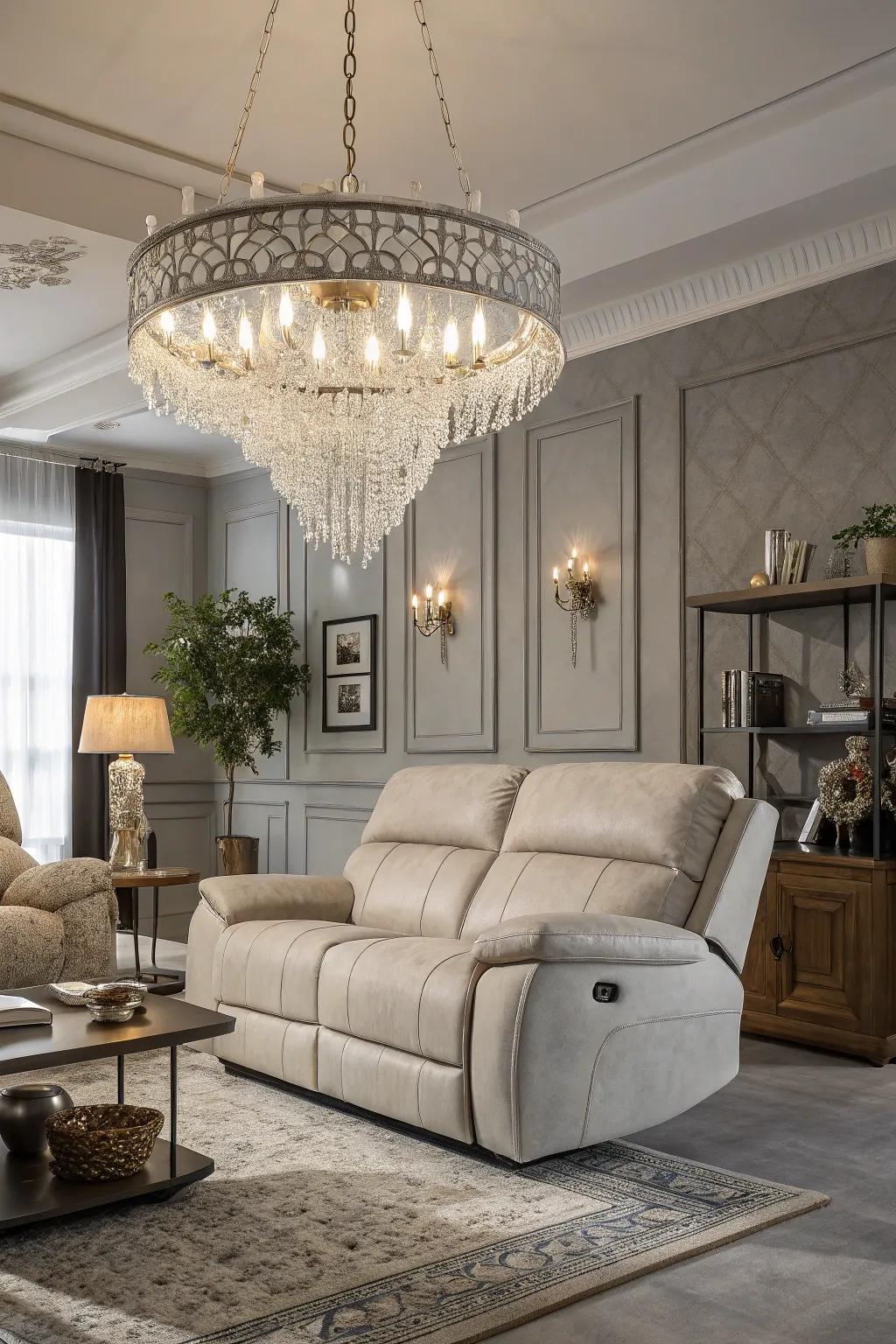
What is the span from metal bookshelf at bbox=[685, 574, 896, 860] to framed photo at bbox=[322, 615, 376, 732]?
223 centimetres

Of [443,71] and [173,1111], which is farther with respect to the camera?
[443,71]

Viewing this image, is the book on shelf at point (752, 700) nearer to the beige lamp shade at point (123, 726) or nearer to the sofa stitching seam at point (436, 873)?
the sofa stitching seam at point (436, 873)

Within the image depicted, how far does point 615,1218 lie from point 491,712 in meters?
3.44

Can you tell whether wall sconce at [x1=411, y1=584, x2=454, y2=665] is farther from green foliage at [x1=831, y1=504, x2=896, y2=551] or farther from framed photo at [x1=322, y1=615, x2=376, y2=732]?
green foliage at [x1=831, y1=504, x2=896, y2=551]

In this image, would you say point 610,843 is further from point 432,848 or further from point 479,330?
point 479,330

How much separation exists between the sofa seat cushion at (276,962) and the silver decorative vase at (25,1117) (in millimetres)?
873

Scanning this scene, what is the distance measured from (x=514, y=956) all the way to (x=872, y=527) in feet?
7.42

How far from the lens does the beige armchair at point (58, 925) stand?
14.0 feet

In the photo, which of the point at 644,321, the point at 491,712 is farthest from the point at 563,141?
the point at 491,712

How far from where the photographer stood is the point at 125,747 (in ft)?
17.6

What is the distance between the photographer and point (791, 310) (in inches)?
186

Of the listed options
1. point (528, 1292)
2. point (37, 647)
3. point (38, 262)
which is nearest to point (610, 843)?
point (528, 1292)

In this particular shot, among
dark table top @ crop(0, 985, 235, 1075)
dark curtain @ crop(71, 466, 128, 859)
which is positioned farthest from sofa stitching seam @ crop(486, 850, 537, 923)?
dark curtain @ crop(71, 466, 128, 859)

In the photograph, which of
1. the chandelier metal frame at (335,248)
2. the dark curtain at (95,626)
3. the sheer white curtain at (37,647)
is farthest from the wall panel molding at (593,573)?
the sheer white curtain at (37,647)
